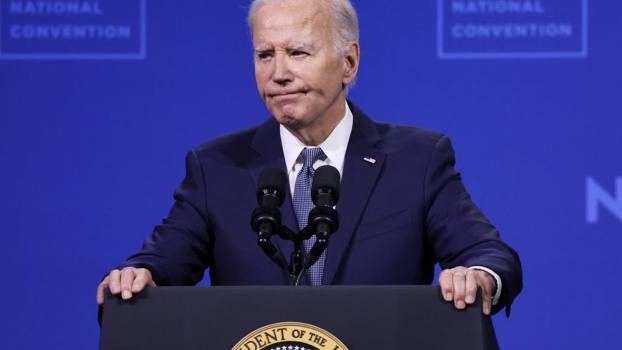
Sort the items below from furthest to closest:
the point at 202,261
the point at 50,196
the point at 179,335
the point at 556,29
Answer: the point at 50,196, the point at 556,29, the point at 202,261, the point at 179,335

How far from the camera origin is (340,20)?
2385 millimetres

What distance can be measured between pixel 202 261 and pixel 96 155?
55.1 inches

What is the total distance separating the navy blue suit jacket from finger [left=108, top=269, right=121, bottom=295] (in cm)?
27

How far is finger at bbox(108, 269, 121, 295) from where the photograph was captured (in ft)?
6.09

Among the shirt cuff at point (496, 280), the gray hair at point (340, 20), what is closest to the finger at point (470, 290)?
the shirt cuff at point (496, 280)

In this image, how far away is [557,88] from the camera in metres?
3.51

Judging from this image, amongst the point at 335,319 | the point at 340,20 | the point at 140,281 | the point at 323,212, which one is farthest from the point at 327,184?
the point at 340,20

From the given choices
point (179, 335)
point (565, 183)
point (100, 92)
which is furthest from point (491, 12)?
point (179, 335)

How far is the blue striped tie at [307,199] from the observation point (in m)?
2.31

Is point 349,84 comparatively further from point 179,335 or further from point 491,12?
point 491,12

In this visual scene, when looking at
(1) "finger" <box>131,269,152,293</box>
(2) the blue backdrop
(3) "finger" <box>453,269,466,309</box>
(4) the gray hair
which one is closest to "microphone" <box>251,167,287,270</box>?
(1) "finger" <box>131,269,152,293</box>

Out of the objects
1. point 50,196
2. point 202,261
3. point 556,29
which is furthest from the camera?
point 50,196

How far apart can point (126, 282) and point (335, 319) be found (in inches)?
14.8

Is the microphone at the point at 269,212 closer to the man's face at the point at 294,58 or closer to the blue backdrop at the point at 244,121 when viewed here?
the man's face at the point at 294,58
